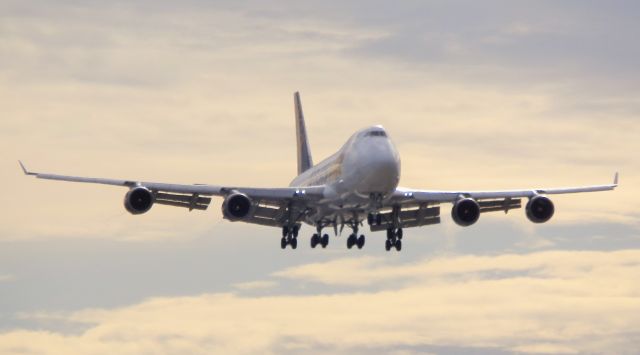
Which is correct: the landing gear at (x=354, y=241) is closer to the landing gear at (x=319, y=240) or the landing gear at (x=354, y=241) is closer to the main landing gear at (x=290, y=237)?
the landing gear at (x=319, y=240)

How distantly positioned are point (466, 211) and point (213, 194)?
17.3 m

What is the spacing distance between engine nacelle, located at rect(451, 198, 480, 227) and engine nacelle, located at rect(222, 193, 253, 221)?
1413cm

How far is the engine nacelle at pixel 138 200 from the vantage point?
331 ft

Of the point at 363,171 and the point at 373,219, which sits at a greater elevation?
the point at 363,171

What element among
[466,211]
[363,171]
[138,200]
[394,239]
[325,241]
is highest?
[363,171]

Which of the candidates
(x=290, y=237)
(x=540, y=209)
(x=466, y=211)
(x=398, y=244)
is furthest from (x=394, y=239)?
(x=540, y=209)

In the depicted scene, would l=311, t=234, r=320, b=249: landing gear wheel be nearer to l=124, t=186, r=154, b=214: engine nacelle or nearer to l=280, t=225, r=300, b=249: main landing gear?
l=280, t=225, r=300, b=249: main landing gear

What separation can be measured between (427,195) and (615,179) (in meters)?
12.8

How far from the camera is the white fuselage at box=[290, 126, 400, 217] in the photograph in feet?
318

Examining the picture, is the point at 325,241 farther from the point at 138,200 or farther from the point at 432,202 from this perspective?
the point at 138,200

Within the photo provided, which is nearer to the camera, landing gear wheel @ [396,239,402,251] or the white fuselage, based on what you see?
the white fuselage

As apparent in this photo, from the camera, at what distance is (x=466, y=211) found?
10412 cm

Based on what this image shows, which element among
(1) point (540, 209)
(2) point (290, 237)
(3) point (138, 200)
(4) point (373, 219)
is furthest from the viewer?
(2) point (290, 237)

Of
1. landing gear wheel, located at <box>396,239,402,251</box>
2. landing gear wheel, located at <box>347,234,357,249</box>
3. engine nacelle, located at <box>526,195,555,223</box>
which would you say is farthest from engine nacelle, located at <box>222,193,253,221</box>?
engine nacelle, located at <box>526,195,555,223</box>
